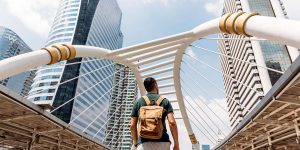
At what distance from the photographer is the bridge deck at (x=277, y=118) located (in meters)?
6.99

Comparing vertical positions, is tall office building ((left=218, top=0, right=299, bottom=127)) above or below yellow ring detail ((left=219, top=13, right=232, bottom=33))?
above

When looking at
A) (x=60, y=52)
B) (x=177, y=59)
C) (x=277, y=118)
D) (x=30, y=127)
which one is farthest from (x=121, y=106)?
(x=277, y=118)

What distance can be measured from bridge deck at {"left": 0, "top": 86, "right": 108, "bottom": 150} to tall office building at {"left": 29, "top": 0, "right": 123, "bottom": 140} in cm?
8342

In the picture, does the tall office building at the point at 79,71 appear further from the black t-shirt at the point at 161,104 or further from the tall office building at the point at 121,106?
the black t-shirt at the point at 161,104

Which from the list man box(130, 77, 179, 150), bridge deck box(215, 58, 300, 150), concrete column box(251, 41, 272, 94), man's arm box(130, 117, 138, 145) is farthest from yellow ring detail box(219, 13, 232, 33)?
concrete column box(251, 41, 272, 94)

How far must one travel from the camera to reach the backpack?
13.1 ft

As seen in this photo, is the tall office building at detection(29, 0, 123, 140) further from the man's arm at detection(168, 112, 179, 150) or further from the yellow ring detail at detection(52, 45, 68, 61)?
the man's arm at detection(168, 112, 179, 150)

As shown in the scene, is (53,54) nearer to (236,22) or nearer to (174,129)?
(236,22)

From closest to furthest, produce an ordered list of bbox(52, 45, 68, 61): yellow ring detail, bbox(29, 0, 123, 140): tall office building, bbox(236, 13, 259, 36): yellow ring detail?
bbox(236, 13, 259, 36): yellow ring detail, bbox(52, 45, 68, 61): yellow ring detail, bbox(29, 0, 123, 140): tall office building

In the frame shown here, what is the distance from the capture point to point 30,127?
419 inches

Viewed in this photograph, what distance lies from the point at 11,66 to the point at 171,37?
845 centimetres

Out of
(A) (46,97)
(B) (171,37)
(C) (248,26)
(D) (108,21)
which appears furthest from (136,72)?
(D) (108,21)

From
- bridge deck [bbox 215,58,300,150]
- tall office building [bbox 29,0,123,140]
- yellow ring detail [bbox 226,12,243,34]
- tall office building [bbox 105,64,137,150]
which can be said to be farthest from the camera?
tall office building [bbox 29,0,123,140]

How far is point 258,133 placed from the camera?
Result: 13477 millimetres
